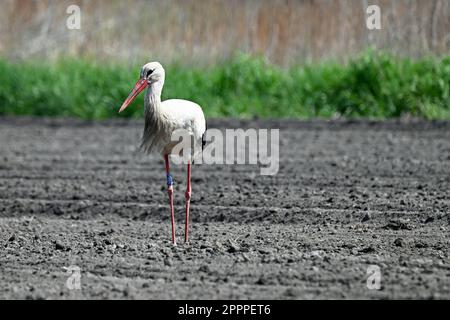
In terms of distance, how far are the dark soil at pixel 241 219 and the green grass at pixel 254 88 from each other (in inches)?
37.3

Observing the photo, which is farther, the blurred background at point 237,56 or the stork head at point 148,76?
the blurred background at point 237,56

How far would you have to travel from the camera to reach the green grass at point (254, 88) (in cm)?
1445

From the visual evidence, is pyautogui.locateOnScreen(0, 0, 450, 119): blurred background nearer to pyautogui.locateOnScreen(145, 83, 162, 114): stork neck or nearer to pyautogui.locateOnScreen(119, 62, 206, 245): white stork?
pyautogui.locateOnScreen(119, 62, 206, 245): white stork

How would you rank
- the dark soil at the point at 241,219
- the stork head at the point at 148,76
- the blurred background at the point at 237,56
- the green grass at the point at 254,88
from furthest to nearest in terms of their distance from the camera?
the blurred background at the point at 237,56
the green grass at the point at 254,88
the stork head at the point at 148,76
the dark soil at the point at 241,219

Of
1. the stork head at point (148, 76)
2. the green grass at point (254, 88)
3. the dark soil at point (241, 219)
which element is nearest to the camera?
the dark soil at point (241, 219)

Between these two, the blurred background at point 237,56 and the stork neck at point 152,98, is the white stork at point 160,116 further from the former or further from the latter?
the blurred background at point 237,56

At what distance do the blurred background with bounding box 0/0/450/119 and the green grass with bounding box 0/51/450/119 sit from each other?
0.06 ft

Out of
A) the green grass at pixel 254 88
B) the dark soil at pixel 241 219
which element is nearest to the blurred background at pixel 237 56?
the green grass at pixel 254 88

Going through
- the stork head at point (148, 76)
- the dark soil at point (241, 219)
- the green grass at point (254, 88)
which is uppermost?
the stork head at point (148, 76)

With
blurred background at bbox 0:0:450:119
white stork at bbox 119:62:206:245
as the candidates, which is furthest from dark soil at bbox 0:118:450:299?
blurred background at bbox 0:0:450:119

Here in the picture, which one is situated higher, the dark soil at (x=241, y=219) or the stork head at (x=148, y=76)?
the stork head at (x=148, y=76)

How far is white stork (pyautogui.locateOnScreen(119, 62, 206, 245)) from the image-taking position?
292 inches

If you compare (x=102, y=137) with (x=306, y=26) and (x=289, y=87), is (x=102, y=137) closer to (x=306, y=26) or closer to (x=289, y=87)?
(x=289, y=87)
